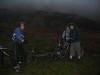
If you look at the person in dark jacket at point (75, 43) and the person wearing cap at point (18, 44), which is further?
the person in dark jacket at point (75, 43)

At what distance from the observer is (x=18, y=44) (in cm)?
336

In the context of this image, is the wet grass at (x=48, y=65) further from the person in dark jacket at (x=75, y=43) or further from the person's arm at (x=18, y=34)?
the person's arm at (x=18, y=34)

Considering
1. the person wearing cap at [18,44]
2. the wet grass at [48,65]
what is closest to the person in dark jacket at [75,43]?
the wet grass at [48,65]

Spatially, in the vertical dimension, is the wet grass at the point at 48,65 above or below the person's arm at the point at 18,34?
below

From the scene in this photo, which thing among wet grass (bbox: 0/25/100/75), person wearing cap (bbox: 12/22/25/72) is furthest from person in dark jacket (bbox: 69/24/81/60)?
person wearing cap (bbox: 12/22/25/72)

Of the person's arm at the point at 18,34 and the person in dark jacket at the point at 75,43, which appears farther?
the person in dark jacket at the point at 75,43

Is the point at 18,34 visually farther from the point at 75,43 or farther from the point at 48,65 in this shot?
the point at 75,43

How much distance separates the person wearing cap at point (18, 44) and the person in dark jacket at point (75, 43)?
1251mm

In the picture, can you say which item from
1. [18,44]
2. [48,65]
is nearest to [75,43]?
[48,65]

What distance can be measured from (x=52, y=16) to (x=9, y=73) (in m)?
1.87

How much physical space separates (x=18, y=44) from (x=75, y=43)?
1.44 m

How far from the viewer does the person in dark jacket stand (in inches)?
155

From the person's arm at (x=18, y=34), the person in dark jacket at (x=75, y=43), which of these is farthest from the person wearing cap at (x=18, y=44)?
the person in dark jacket at (x=75, y=43)

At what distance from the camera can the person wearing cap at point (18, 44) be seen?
10.8ft
